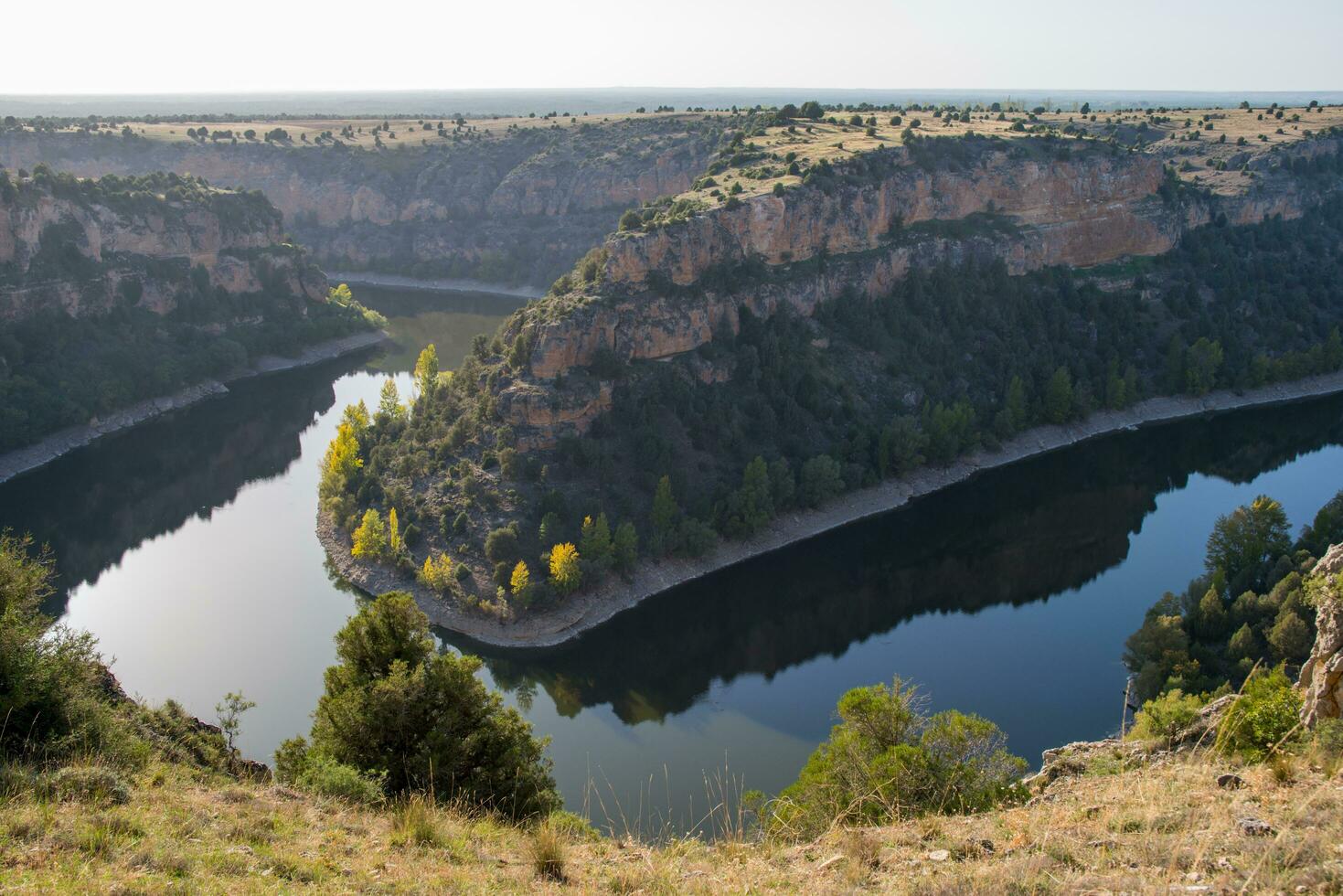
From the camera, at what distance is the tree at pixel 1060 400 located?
173ft

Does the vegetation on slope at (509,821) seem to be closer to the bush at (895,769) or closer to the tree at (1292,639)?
the bush at (895,769)

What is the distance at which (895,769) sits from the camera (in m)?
14.5

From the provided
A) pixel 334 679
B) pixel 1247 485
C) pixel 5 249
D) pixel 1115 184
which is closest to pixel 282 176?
pixel 5 249

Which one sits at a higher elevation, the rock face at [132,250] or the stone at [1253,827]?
the rock face at [132,250]

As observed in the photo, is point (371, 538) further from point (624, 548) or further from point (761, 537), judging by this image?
point (761, 537)

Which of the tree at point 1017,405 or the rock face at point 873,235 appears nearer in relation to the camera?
the rock face at point 873,235

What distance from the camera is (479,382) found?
42.4 meters

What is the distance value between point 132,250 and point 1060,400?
57.3 meters

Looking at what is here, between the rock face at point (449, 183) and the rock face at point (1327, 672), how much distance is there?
8512 cm

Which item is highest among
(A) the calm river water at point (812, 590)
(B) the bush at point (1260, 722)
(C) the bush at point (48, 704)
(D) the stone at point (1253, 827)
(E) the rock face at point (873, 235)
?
(E) the rock face at point (873, 235)

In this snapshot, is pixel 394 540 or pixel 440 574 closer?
pixel 440 574

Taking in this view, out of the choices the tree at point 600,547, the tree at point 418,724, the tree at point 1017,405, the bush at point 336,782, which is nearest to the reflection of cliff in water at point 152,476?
the tree at point 600,547

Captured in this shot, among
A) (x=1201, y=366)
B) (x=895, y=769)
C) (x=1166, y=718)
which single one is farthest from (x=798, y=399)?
(x=895, y=769)

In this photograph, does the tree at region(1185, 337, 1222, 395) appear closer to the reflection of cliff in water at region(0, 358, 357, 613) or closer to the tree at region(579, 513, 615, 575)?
the tree at region(579, 513, 615, 575)
